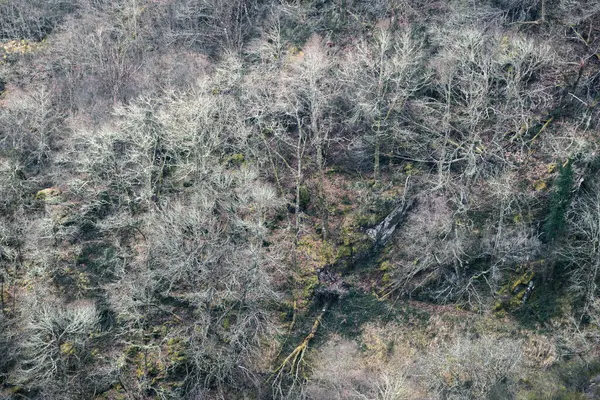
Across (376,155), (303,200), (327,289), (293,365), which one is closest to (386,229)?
(376,155)

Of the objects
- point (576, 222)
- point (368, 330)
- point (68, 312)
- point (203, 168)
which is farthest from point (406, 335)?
point (68, 312)

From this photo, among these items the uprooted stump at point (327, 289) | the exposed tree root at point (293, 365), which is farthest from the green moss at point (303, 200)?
the exposed tree root at point (293, 365)

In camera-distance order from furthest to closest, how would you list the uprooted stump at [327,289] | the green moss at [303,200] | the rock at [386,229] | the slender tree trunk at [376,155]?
the green moss at [303,200]
the slender tree trunk at [376,155]
the rock at [386,229]
the uprooted stump at [327,289]

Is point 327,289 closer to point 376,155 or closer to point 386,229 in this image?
point 386,229

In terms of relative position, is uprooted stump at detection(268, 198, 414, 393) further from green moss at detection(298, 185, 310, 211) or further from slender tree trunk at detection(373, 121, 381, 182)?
green moss at detection(298, 185, 310, 211)

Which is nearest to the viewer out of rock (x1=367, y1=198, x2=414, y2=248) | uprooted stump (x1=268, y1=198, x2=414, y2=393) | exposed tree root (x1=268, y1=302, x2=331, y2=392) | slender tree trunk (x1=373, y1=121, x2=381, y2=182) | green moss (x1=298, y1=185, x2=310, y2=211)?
exposed tree root (x1=268, y1=302, x2=331, y2=392)

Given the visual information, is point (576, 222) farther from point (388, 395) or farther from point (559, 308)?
point (388, 395)

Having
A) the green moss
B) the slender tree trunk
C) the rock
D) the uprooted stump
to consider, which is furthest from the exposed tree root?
the slender tree trunk

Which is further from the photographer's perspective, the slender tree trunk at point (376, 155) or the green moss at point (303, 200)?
the green moss at point (303, 200)

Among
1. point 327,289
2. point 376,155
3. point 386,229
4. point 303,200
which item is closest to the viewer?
point 327,289

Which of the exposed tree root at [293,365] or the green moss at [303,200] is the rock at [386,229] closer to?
the green moss at [303,200]

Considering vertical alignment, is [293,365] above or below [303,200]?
below
